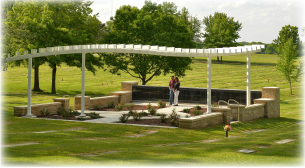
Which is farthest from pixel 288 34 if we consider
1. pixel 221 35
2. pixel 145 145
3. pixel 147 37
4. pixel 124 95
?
pixel 145 145

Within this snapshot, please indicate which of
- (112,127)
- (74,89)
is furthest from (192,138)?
(74,89)

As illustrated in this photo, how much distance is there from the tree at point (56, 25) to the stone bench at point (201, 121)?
18.4 m

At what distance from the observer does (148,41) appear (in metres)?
32.8

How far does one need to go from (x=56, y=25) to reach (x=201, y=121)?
25628mm

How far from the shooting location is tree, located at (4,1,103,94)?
31681 mm

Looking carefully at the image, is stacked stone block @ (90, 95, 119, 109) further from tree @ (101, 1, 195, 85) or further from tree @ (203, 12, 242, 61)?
tree @ (203, 12, 242, 61)

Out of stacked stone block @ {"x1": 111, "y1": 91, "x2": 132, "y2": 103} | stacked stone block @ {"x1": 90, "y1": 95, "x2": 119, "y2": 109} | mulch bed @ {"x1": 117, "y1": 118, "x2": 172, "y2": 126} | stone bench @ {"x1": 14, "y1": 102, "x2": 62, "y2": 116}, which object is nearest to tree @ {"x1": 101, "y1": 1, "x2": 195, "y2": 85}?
stacked stone block @ {"x1": 111, "y1": 91, "x2": 132, "y2": 103}

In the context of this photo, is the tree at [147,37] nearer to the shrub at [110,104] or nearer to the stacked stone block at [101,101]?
the stacked stone block at [101,101]

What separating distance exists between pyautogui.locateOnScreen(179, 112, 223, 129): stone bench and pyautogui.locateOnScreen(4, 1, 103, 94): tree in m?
18.4

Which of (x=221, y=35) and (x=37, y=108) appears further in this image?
(x=221, y=35)

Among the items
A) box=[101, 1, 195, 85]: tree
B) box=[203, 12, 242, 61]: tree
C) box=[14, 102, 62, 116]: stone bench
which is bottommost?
box=[14, 102, 62, 116]: stone bench

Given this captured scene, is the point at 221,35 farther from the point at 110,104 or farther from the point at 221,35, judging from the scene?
the point at 110,104

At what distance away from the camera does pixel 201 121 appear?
14867 mm

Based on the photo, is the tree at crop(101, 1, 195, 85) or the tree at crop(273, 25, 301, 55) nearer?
the tree at crop(101, 1, 195, 85)
